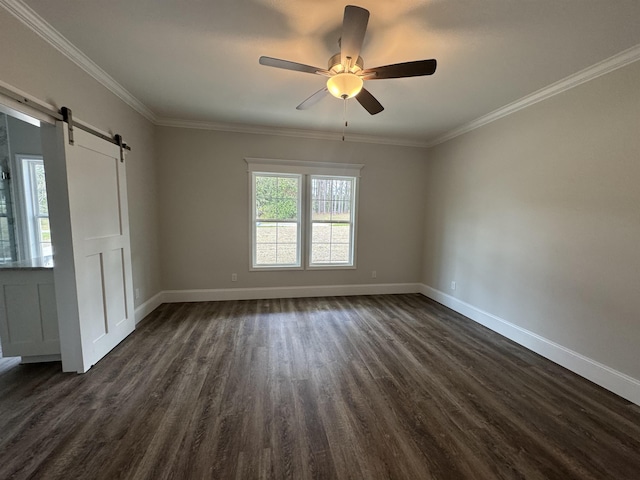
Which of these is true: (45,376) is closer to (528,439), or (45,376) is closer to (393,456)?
(393,456)

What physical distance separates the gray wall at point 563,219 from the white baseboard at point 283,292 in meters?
1.23

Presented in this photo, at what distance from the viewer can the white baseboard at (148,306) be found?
132 inches

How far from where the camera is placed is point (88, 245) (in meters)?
2.33

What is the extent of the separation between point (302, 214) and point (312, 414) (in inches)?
118

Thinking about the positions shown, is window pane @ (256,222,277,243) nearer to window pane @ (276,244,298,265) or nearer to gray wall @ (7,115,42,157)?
window pane @ (276,244,298,265)

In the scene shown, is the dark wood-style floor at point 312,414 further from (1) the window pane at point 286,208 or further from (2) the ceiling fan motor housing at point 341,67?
(2) the ceiling fan motor housing at point 341,67

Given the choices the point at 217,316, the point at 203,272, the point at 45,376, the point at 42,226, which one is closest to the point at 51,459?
the point at 45,376

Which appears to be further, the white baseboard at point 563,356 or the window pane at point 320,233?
the window pane at point 320,233

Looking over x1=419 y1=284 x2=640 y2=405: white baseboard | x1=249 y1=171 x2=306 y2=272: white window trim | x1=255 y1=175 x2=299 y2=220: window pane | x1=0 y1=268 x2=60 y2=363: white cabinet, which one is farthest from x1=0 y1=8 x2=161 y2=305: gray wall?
x1=419 y1=284 x2=640 y2=405: white baseboard

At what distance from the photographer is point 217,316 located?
140 inches

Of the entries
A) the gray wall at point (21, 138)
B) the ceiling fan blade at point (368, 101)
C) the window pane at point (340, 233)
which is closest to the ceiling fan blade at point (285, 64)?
the ceiling fan blade at point (368, 101)

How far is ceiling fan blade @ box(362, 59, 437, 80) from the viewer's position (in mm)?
1715

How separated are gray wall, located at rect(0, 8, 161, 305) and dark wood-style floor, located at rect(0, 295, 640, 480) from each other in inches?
45.7

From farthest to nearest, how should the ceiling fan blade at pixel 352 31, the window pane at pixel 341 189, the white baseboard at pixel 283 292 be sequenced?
the window pane at pixel 341 189
the white baseboard at pixel 283 292
the ceiling fan blade at pixel 352 31
